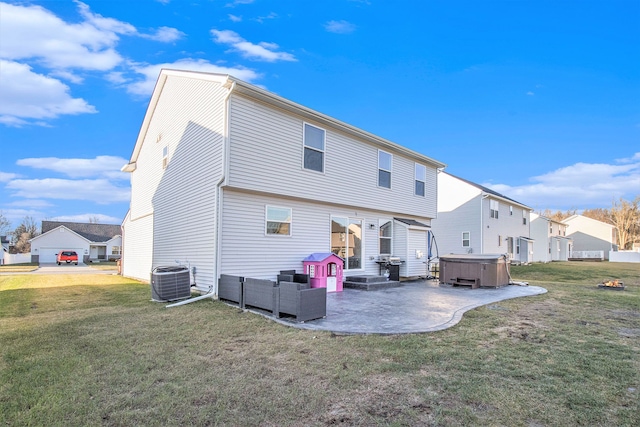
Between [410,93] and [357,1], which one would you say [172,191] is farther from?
[410,93]

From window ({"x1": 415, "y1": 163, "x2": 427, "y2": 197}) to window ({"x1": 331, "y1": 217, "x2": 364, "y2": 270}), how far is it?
4.05m

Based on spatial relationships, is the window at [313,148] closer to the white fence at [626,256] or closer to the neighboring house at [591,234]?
the white fence at [626,256]

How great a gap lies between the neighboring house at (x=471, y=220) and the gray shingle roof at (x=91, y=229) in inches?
1776

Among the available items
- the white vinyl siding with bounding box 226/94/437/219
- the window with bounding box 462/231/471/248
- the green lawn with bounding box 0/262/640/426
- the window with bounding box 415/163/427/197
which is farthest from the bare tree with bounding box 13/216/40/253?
the window with bounding box 462/231/471/248

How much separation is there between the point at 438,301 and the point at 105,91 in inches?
638

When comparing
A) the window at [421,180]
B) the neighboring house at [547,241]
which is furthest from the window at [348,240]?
the neighboring house at [547,241]

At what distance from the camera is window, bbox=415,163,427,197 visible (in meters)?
15.0

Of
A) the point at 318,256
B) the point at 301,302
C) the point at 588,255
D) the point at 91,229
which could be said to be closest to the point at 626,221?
the point at 588,255

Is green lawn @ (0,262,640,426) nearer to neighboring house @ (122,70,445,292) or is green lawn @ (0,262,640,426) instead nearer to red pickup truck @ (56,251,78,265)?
neighboring house @ (122,70,445,292)

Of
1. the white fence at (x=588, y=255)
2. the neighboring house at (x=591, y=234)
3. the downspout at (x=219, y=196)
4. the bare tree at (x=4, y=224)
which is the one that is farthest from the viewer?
the bare tree at (x=4, y=224)

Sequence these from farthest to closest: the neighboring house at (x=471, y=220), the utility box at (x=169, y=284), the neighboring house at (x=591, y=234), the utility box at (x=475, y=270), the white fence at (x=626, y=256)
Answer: the neighboring house at (x=591, y=234)
the white fence at (x=626, y=256)
the neighboring house at (x=471, y=220)
the utility box at (x=475, y=270)
the utility box at (x=169, y=284)

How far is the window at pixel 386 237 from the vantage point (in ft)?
44.4

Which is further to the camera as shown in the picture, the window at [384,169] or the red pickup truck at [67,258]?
the red pickup truck at [67,258]

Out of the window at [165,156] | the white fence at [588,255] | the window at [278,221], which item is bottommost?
the white fence at [588,255]
